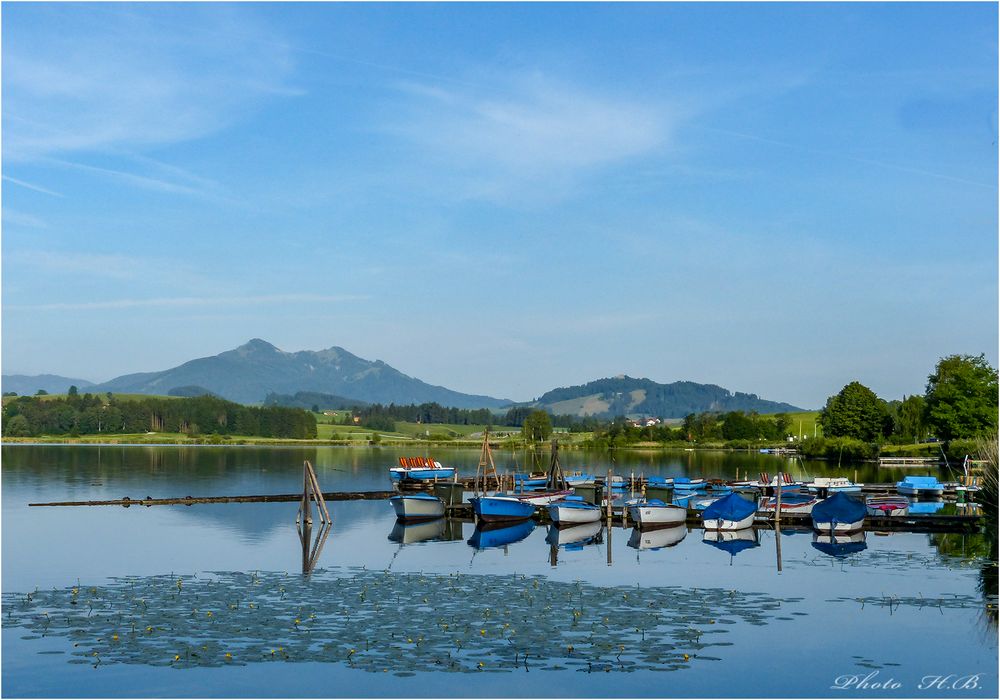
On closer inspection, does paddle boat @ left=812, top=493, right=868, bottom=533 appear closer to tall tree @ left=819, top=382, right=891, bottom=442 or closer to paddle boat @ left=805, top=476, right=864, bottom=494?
paddle boat @ left=805, top=476, right=864, bottom=494

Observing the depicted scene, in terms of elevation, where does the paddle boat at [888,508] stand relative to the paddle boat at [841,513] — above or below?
below

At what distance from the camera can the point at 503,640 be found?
3075 cm

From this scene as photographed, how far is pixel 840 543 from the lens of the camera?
58.5m

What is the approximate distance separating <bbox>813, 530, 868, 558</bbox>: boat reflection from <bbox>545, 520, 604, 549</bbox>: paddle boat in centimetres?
1326

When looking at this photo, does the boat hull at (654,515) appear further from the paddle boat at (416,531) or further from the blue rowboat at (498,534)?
the paddle boat at (416,531)

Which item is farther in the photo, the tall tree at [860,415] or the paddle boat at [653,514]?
the tall tree at [860,415]

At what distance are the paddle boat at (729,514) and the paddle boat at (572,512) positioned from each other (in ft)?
28.4

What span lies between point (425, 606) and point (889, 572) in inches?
910

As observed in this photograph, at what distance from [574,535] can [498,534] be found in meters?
4.87

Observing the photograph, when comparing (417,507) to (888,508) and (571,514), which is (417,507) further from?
(888,508)

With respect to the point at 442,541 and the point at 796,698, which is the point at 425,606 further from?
the point at 442,541

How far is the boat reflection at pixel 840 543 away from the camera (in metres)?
54.8

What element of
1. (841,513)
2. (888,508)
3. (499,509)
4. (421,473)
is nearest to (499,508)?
(499,509)

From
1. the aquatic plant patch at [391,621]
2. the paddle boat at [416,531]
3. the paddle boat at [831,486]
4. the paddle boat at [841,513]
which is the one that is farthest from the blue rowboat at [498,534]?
the paddle boat at [831,486]
